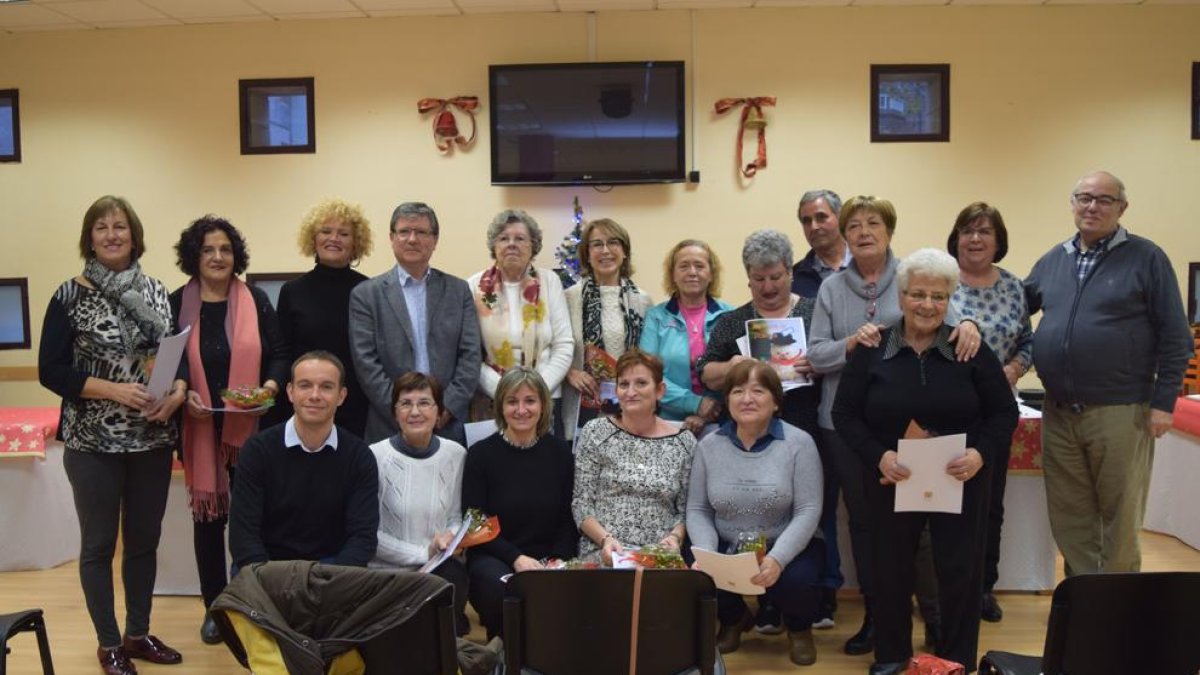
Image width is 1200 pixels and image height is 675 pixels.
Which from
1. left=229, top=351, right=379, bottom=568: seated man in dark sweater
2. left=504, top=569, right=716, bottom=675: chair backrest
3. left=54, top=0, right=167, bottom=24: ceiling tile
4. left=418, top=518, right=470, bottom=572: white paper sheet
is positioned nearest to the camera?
left=504, top=569, right=716, bottom=675: chair backrest

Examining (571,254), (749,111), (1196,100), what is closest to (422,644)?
(571,254)

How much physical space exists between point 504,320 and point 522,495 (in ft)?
2.65

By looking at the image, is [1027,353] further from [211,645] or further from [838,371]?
[211,645]

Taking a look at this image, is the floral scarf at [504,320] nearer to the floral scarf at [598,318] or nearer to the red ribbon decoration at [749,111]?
the floral scarf at [598,318]

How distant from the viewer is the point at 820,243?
4023 millimetres

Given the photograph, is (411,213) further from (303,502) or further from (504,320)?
(303,502)

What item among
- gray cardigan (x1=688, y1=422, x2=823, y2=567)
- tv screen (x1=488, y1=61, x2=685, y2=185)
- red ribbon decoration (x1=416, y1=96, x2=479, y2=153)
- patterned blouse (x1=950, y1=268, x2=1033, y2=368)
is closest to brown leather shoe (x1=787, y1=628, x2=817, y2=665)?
gray cardigan (x1=688, y1=422, x2=823, y2=567)

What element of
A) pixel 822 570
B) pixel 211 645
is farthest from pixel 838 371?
pixel 211 645

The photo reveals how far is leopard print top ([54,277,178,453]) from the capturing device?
3182 millimetres

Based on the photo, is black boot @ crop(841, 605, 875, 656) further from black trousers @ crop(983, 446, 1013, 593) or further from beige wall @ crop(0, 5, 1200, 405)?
beige wall @ crop(0, 5, 1200, 405)

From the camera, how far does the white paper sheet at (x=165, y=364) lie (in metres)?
3.18

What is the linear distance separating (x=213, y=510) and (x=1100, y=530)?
352 centimetres

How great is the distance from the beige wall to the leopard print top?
137 inches

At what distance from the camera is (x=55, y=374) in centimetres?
318
